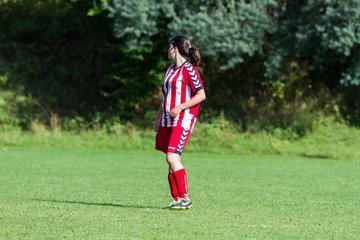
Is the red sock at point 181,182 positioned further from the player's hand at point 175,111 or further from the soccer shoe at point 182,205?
the player's hand at point 175,111

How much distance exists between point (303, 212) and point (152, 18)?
15.3 metres

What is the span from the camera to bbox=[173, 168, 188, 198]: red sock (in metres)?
10.6

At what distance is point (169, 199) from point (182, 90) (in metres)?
2.16

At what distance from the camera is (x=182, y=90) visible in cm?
1057

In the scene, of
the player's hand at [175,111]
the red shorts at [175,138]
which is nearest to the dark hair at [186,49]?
the player's hand at [175,111]

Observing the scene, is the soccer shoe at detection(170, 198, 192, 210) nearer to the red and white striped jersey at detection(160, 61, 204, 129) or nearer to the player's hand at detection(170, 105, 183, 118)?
the red and white striped jersey at detection(160, 61, 204, 129)

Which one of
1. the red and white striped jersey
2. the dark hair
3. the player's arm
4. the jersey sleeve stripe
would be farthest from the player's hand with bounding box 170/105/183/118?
the dark hair

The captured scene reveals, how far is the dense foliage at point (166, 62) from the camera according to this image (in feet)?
80.4

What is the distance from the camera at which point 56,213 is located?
9.95m

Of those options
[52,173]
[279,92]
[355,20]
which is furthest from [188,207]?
[279,92]

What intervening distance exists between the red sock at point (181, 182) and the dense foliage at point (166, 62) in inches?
546

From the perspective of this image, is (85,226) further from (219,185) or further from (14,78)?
(14,78)

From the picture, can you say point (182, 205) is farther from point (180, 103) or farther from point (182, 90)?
point (182, 90)

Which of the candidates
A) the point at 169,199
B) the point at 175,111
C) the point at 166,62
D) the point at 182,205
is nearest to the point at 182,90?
the point at 175,111
